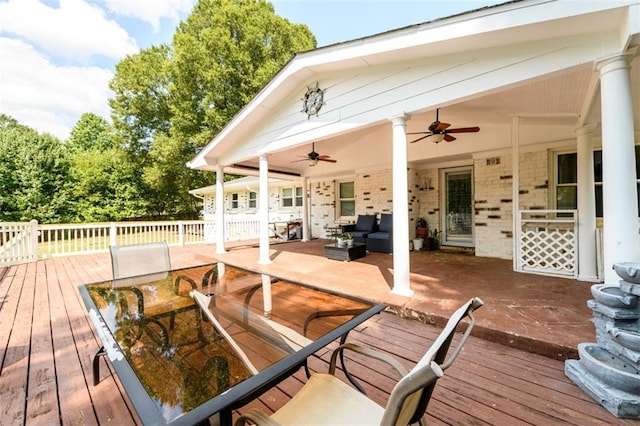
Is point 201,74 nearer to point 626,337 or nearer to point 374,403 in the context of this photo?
point 374,403

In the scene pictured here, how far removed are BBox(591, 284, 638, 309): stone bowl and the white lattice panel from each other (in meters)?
2.81

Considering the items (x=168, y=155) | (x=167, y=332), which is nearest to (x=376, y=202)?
(x=167, y=332)

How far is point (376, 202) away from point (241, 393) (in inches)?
293

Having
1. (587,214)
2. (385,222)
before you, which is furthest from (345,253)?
(587,214)

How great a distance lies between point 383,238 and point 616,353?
5047 mm

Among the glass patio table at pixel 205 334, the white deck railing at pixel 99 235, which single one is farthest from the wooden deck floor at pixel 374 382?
the white deck railing at pixel 99 235

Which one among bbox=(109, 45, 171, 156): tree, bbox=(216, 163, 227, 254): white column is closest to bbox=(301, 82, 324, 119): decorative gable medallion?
bbox=(216, 163, 227, 254): white column

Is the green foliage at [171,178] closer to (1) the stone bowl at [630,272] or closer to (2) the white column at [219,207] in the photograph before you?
(2) the white column at [219,207]

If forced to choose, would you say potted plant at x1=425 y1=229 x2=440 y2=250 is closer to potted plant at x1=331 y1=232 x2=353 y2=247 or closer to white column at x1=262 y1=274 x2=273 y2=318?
potted plant at x1=331 y1=232 x2=353 y2=247

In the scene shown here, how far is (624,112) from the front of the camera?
2104mm

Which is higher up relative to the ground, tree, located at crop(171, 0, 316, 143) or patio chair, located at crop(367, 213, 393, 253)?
tree, located at crop(171, 0, 316, 143)

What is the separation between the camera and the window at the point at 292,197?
11.1 meters

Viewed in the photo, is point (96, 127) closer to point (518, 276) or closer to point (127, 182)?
point (127, 182)

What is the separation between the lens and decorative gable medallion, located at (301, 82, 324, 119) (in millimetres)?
4434
